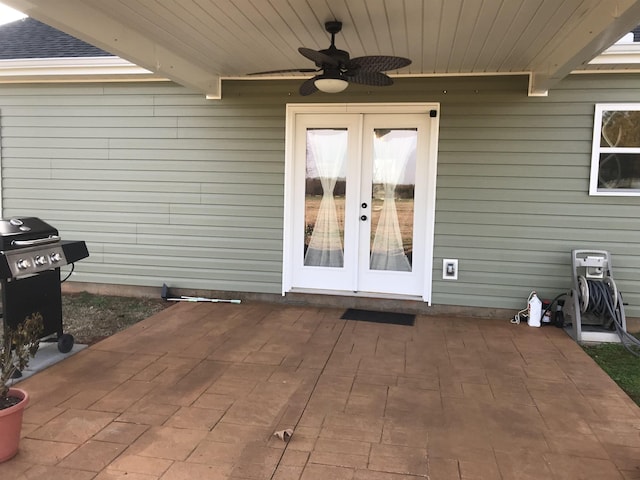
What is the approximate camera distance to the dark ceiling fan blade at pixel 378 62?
3284mm

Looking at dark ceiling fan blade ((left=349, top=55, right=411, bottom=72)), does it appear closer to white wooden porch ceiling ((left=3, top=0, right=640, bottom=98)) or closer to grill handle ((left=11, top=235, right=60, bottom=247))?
white wooden porch ceiling ((left=3, top=0, right=640, bottom=98))

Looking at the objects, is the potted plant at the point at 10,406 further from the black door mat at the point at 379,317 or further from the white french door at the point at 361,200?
the white french door at the point at 361,200

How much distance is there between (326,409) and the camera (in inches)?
113

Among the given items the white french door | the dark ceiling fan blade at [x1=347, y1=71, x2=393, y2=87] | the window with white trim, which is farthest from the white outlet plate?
the dark ceiling fan blade at [x1=347, y1=71, x2=393, y2=87]

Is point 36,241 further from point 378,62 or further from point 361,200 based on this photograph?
point 361,200

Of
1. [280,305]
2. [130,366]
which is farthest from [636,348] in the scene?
[130,366]

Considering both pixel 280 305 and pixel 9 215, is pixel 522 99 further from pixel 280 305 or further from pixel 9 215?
pixel 9 215

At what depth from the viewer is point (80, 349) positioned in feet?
12.5

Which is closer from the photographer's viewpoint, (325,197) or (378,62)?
(378,62)

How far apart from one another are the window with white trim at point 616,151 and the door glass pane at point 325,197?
2486 mm

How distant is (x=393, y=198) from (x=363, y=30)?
6.42 ft

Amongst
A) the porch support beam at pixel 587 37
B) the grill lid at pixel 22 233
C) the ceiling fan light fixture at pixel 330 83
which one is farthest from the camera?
the ceiling fan light fixture at pixel 330 83

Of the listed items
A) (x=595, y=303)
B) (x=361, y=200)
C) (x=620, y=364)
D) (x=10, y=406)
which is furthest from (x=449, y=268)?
(x=10, y=406)

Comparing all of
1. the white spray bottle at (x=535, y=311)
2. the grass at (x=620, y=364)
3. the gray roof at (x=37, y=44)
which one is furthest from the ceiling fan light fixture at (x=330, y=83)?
the gray roof at (x=37, y=44)
